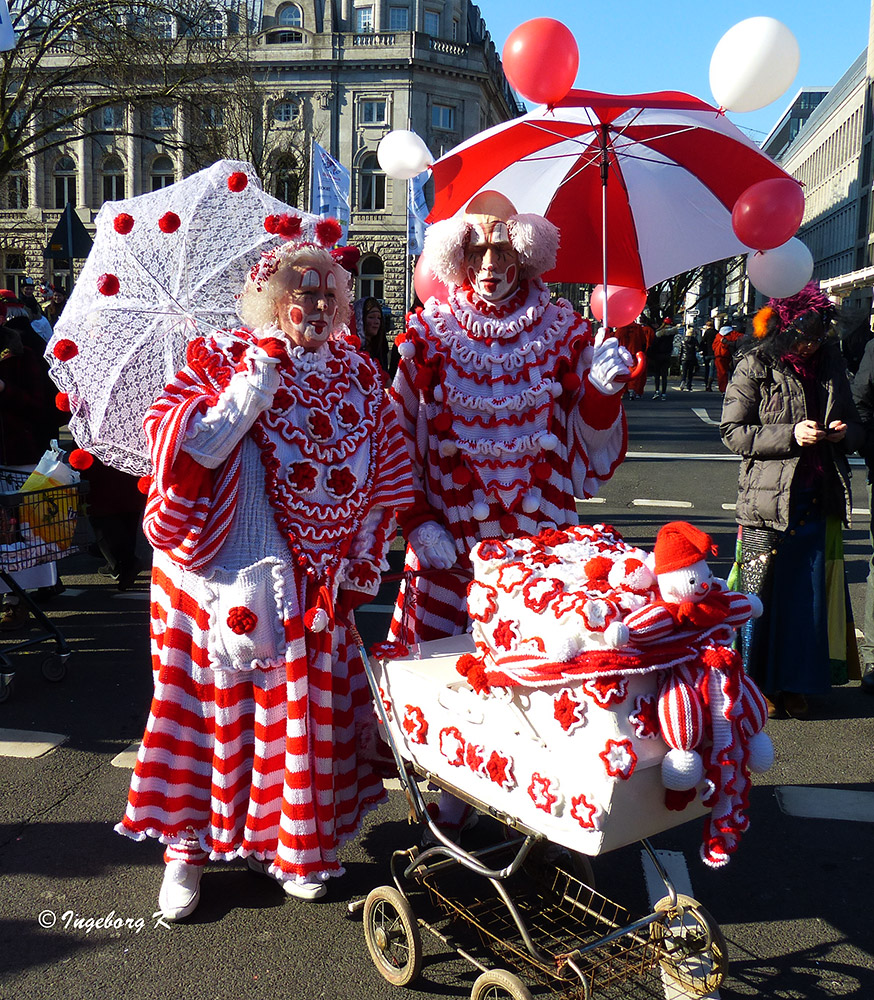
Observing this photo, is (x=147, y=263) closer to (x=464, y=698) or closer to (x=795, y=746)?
(x=464, y=698)

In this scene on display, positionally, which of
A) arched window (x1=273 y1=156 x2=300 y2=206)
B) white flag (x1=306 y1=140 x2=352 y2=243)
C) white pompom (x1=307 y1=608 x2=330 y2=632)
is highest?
arched window (x1=273 y1=156 x2=300 y2=206)

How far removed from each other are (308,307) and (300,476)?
50 cm

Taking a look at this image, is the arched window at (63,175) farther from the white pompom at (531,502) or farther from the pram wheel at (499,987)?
the pram wheel at (499,987)

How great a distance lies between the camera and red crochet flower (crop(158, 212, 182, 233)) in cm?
295

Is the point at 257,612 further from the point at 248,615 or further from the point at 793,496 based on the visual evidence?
the point at 793,496

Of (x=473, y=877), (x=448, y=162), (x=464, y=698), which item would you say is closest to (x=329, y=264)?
(x=448, y=162)

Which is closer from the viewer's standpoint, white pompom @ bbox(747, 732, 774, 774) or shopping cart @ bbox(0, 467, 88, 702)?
white pompom @ bbox(747, 732, 774, 774)

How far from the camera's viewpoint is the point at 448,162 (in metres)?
3.47

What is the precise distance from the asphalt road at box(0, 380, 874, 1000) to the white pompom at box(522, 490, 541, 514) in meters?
1.20

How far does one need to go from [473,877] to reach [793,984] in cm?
101

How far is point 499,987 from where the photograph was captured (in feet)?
7.94

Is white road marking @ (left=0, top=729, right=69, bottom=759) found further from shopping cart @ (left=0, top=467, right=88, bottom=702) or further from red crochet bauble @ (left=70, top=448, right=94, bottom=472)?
red crochet bauble @ (left=70, top=448, right=94, bottom=472)

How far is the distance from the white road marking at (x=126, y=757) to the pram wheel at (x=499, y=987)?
2.08 m

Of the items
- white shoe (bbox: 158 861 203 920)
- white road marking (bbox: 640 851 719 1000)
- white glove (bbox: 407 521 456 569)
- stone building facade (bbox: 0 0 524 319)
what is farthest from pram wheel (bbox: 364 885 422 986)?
stone building facade (bbox: 0 0 524 319)
